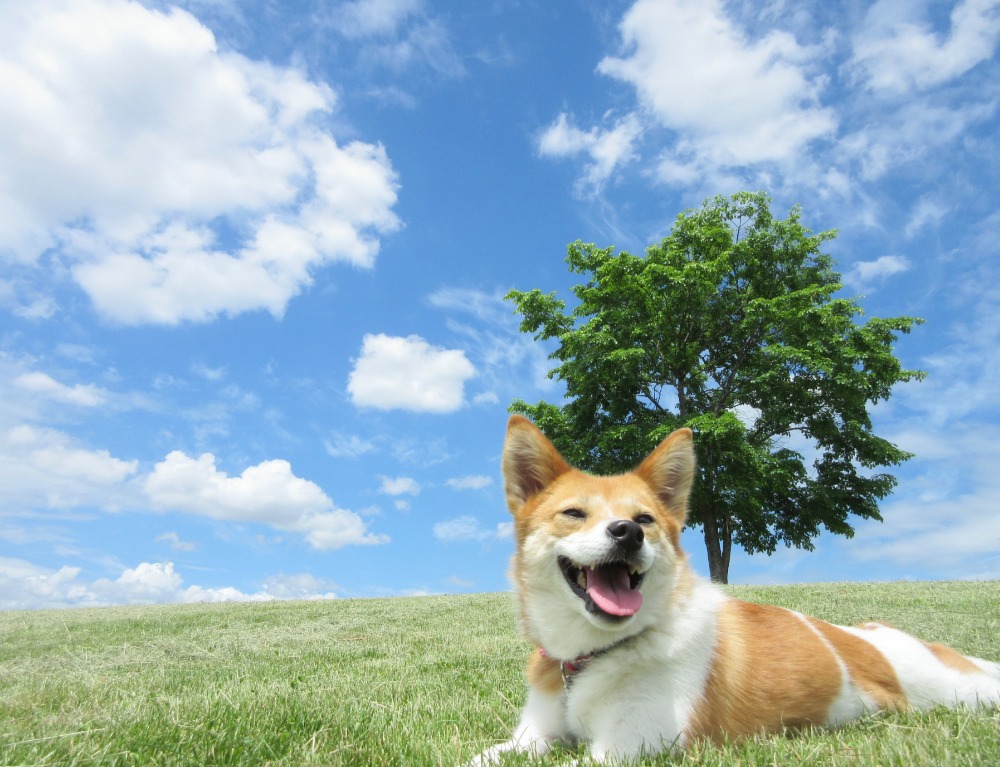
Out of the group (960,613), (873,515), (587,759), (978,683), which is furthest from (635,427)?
(587,759)

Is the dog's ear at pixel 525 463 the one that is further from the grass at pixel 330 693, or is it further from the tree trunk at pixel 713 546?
the tree trunk at pixel 713 546

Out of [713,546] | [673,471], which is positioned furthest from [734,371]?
[673,471]

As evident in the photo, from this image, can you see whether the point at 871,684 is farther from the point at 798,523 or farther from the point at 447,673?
the point at 798,523

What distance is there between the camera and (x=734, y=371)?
2611cm

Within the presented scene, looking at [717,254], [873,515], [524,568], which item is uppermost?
[717,254]

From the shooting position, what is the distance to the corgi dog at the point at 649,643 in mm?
3504

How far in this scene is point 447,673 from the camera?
22.2 ft

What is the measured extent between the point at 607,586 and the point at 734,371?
24107 mm

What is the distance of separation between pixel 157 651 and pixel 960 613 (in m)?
12.6

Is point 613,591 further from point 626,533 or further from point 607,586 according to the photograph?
point 626,533

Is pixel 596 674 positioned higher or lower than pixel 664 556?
lower

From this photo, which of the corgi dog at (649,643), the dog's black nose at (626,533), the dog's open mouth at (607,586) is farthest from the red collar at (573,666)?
the dog's black nose at (626,533)

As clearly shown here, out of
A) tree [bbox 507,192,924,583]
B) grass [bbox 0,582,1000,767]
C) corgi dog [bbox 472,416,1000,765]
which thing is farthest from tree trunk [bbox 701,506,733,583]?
corgi dog [bbox 472,416,1000,765]

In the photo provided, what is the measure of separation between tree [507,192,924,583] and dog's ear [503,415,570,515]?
18.7 meters
